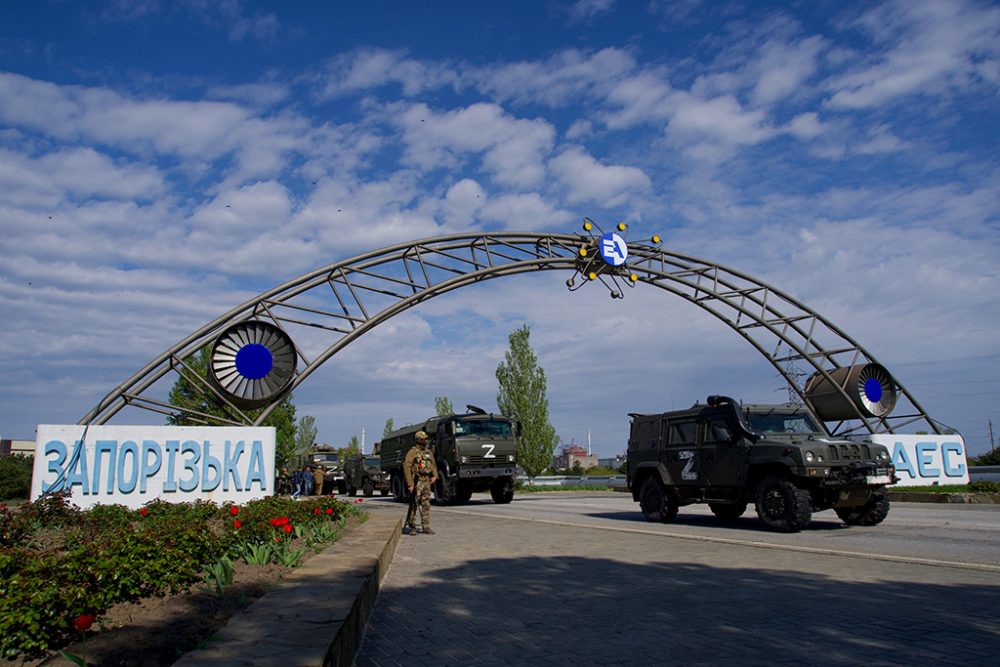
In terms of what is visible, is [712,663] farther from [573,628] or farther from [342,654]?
[342,654]

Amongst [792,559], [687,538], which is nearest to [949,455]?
[687,538]

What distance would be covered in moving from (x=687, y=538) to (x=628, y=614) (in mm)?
5479

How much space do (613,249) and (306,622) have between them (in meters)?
21.3

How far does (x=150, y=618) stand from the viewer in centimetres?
493

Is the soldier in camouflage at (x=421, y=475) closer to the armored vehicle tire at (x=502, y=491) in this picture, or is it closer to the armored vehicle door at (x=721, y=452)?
the armored vehicle door at (x=721, y=452)

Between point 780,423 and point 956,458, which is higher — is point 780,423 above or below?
above

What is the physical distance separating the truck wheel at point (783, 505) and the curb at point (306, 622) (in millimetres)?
6946

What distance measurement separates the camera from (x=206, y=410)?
30516 millimetres

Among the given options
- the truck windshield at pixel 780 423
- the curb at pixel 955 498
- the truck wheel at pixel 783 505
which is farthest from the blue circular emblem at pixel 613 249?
the truck wheel at pixel 783 505

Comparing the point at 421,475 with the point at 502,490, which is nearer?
the point at 421,475

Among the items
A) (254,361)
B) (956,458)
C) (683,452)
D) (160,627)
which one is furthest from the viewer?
(956,458)

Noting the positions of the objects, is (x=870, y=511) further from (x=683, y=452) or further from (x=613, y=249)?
(x=613, y=249)

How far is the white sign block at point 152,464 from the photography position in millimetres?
14664

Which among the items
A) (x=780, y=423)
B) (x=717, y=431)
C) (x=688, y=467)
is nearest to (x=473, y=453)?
(x=688, y=467)
